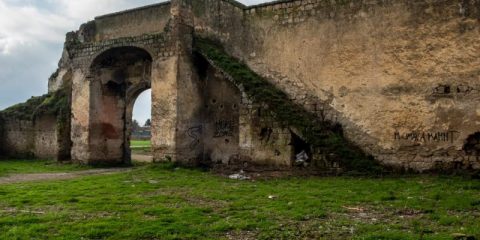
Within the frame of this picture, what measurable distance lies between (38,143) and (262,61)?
11461mm

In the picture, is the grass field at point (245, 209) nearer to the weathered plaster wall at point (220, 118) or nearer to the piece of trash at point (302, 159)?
the piece of trash at point (302, 159)

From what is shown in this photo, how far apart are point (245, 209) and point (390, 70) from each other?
723cm

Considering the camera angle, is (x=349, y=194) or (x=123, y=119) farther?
(x=123, y=119)

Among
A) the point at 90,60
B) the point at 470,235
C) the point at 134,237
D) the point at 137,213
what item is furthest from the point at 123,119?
the point at 470,235

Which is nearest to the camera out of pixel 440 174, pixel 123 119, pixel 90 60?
pixel 440 174

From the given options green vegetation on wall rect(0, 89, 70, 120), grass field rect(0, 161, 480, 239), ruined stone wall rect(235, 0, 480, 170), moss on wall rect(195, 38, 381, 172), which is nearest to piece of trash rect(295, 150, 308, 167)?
moss on wall rect(195, 38, 381, 172)

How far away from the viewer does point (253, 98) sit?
14.6 m

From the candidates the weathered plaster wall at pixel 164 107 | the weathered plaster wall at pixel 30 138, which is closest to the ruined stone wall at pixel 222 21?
the weathered plaster wall at pixel 164 107

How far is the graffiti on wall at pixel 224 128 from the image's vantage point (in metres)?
16.2

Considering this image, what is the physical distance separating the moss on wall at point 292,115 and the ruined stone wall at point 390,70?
1.23ft

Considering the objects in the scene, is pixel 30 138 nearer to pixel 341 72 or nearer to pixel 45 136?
pixel 45 136

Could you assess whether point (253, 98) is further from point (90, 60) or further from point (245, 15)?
point (90, 60)

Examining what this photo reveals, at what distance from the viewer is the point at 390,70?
13.4m

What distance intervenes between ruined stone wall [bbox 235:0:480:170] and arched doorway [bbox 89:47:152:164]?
228 inches
